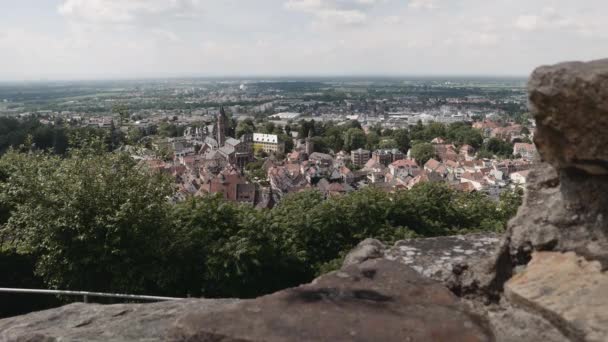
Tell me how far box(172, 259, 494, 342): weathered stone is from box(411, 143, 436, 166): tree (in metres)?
85.3

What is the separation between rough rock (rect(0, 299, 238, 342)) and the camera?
4.11 meters

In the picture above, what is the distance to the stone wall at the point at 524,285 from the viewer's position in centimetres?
279

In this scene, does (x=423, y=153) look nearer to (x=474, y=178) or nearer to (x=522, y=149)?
(x=522, y=149)

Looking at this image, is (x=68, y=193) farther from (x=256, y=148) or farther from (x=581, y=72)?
(x=256, y=148)

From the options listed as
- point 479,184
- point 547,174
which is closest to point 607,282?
point 547,174

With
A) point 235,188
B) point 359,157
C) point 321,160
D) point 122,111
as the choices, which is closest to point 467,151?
point 359,157

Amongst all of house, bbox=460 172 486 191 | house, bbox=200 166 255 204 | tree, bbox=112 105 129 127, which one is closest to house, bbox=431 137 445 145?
house, bbox=460 172 486 191

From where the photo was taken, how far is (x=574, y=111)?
9.89 ft

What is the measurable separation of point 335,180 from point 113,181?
2314 inches

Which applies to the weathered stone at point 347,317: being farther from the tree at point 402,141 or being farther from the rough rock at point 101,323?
the tree at point 402,141

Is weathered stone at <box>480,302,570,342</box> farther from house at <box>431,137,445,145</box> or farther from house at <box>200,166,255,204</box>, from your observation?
house at <box>431,137,445,145</box>

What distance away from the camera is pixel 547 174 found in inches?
149

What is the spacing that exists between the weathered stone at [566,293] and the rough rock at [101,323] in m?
2.12

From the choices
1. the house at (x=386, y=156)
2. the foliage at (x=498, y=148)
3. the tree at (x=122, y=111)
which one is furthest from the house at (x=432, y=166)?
the tree at (x=122, y=111)
